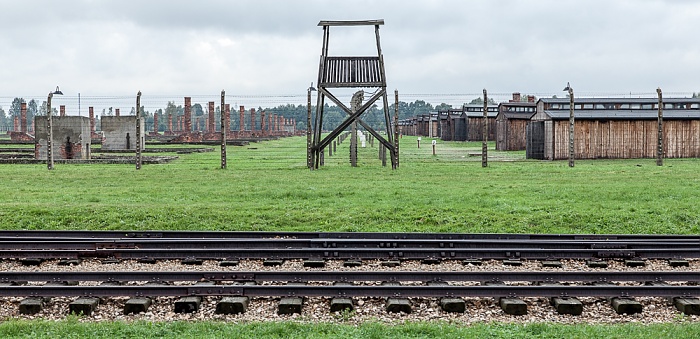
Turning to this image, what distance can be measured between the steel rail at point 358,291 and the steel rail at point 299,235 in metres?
3.60

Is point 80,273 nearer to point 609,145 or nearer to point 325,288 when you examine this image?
point 325,288

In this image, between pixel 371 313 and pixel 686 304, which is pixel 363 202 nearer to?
pixel 371 313

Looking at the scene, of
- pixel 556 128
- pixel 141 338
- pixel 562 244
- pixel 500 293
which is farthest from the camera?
pixel 556 128

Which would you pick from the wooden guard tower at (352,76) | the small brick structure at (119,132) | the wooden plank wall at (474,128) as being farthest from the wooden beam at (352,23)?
the wooden plank wall at (474,128)

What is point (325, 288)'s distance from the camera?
8.34 metres

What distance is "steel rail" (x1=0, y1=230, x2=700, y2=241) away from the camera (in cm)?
1197

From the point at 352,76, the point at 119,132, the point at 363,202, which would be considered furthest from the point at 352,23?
the point at 119,132

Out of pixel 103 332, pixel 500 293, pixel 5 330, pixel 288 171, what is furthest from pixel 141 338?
pixel 288 171

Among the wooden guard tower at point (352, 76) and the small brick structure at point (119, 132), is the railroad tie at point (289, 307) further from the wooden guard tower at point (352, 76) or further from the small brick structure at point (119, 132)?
the small brick structure at point (119, 132)

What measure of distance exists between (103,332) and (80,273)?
2354 millimetres

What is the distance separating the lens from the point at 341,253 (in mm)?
10836

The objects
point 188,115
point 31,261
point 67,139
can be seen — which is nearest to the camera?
point 31,261

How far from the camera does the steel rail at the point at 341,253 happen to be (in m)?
10.7

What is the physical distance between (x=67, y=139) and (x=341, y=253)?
98.1 ft
